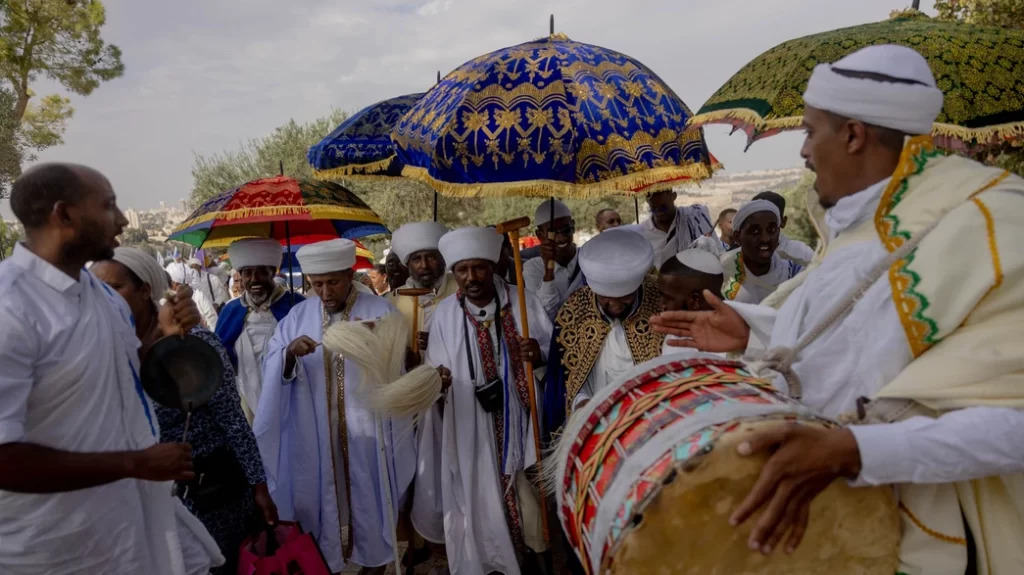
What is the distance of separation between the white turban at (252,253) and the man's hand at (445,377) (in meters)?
1.99

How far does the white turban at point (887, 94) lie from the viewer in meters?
1.65

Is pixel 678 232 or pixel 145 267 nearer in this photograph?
pixel 145 267

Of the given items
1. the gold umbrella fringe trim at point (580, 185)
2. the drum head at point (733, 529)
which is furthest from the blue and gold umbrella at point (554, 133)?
the drum head at point (733, 529)

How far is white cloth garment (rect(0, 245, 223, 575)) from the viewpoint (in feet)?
6.95

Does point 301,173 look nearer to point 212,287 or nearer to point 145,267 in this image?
point 212,287

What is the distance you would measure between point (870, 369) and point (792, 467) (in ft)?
1.25

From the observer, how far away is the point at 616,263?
3.84 metres

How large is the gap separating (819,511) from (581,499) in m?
0.62

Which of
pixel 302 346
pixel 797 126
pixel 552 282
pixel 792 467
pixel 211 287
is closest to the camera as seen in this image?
pixel 792 467

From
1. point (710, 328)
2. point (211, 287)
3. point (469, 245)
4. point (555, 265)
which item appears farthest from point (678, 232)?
point (211, 287)

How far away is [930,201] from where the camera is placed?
1555 millimetres

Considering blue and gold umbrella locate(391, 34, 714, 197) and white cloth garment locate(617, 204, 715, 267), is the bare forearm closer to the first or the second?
blue and gold umbrella locate(391, 34, 714, 197)

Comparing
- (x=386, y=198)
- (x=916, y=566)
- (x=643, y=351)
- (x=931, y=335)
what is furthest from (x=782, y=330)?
(x=386, y=198)

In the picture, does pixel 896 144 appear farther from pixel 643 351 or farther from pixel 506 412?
pixel 506 412
